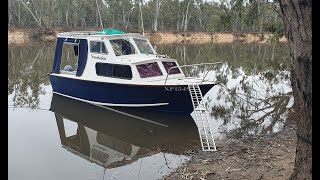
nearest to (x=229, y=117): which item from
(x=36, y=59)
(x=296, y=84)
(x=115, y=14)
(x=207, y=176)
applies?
(x=207, y=176)

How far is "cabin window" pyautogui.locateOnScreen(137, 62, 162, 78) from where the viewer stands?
11595 mm

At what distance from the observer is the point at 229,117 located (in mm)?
11891

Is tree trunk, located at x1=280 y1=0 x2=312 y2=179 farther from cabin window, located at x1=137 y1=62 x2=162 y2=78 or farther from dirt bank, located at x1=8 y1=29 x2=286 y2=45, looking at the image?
dirt bank, located at x1=8 y1=29 x2=286 y2=45

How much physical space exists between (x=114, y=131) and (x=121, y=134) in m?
0.38

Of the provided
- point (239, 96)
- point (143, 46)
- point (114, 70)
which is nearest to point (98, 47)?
point (114, 70)

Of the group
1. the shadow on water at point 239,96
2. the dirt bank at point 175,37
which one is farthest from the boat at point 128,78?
the dirt bank at point 175,37

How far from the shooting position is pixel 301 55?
3264mm

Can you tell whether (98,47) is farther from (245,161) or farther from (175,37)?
(175,37)

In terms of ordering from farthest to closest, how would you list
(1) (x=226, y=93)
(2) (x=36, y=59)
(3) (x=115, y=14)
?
(3) (x=115, y=14)
(2) (x=36, y=59)
(1) (x=226, y=93)

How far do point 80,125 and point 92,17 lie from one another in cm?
6238

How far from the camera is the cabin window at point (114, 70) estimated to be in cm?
1167

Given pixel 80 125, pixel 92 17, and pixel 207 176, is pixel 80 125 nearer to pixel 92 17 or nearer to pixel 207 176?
pixel 207 176

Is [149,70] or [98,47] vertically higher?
[98,47]

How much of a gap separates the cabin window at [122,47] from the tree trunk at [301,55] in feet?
31.0
